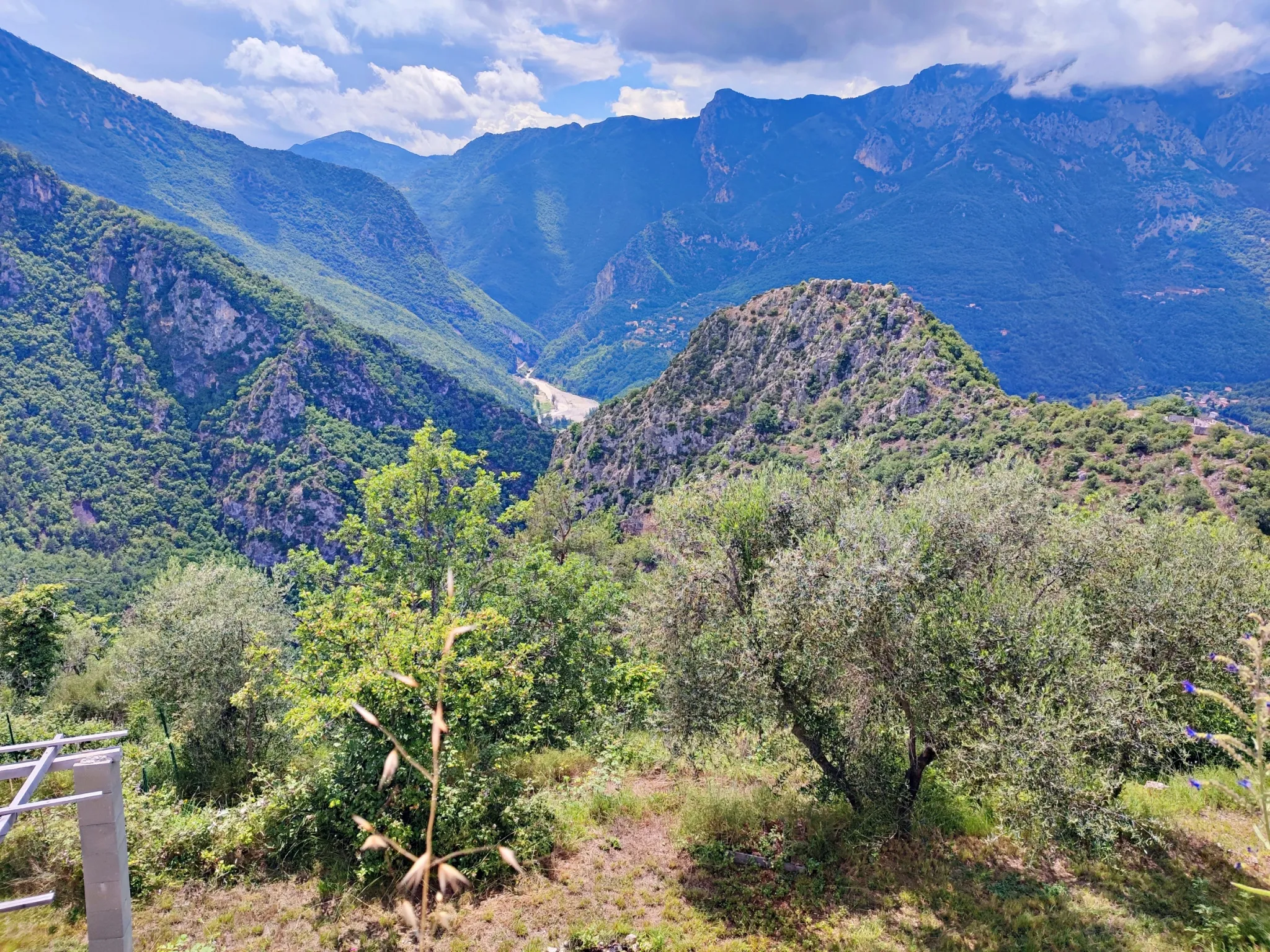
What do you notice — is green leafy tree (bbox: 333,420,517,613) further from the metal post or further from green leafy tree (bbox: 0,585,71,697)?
green leafy tree (bbox: 0,585,71,697)

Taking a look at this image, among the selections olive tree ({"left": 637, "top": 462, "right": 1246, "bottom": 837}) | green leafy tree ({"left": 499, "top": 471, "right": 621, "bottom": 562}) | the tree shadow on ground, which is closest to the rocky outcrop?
green leafy tree ({"left": 499, "top": 471, "right": 621, "bottom": 562})

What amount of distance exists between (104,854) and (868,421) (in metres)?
72.5

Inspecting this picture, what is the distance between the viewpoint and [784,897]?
12.9 meters

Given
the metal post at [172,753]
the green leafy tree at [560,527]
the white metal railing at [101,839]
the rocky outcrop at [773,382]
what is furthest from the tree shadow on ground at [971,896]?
the rocky outcrop at [773,382]

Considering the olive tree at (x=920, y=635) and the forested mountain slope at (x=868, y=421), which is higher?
the forested mountain slope at (x=868, y=421)

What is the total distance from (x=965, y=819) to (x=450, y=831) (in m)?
11.6

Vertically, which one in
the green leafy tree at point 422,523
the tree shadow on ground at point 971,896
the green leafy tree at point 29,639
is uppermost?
the green leafy tree at point 422,523

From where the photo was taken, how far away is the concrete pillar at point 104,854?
26.8 ft

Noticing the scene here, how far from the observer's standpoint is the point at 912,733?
42.7ft

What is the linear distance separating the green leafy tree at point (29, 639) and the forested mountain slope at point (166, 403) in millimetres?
72456

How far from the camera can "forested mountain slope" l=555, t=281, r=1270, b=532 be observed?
44.0 m

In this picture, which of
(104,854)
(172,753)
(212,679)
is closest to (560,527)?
(212,679)

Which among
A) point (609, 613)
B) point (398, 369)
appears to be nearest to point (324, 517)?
point (398, 369)

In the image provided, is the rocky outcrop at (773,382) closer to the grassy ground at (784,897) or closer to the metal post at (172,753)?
the metal post at (172,753)
